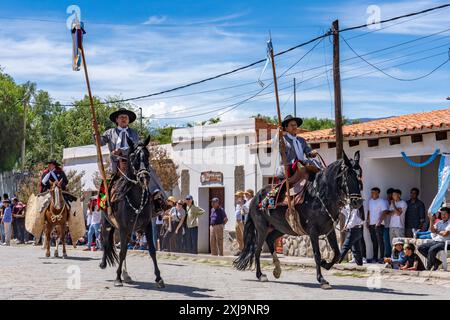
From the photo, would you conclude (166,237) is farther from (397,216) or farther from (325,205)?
(325,205)

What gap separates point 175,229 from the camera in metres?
24.0

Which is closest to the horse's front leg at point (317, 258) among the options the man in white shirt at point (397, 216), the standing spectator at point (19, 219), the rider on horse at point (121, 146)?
the rider on horse at point (121, 146)

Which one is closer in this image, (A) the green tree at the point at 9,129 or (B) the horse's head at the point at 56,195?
(B) the horse's head at the point at 56,195

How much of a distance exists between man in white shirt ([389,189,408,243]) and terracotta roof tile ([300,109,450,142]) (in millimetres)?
1714

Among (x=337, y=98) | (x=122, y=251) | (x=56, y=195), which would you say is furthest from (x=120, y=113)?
(x=337, y=98)

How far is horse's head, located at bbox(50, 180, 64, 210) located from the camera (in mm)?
19328

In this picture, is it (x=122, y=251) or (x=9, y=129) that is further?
(x=9, y=129)

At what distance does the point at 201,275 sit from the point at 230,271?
1.35 metres

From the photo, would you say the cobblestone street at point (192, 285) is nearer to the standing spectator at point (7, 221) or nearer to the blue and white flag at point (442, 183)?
the blue and white flag at point (442, 183)

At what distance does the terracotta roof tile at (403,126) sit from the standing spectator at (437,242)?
9.75ft

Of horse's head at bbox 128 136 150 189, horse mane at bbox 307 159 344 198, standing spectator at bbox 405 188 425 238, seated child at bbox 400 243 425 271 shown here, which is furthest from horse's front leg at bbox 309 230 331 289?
standing spectator at bbox 405 188 425 238

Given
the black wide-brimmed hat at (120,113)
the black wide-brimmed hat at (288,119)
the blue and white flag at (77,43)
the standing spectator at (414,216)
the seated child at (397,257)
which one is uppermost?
the blue and white flag at (77,43)

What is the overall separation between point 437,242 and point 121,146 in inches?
285

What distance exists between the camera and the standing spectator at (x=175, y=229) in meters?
23.6
